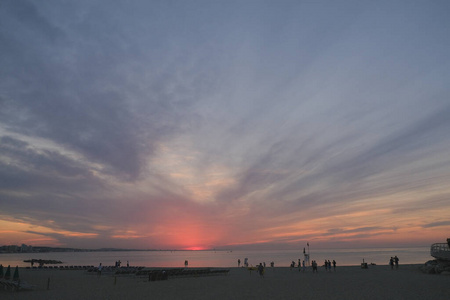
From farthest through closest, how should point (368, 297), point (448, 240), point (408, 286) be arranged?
1. point (448, 240)
2. point (408, 286)
3. point (368, 297)

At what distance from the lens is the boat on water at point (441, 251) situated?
36.7 metres

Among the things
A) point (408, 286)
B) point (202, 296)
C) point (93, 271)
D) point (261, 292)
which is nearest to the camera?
point (202, 296)

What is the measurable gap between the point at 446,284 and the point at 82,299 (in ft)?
91.5

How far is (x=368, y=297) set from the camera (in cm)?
1942

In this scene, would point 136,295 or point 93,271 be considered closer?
point 136,295

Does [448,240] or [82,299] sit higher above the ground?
[448,240]

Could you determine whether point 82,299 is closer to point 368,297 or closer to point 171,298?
point 171,298

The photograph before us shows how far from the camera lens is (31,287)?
24953 mm

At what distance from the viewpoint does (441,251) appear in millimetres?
37688

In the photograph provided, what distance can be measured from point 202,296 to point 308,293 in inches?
299

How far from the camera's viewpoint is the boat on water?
36672 mm

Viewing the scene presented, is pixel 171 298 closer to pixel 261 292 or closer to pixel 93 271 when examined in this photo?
pixel 261 292

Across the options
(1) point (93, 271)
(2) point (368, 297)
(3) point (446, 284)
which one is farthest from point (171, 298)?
(1) point (93, 271)

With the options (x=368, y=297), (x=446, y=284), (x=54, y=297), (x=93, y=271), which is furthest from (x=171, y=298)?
(x=93, y=271)
